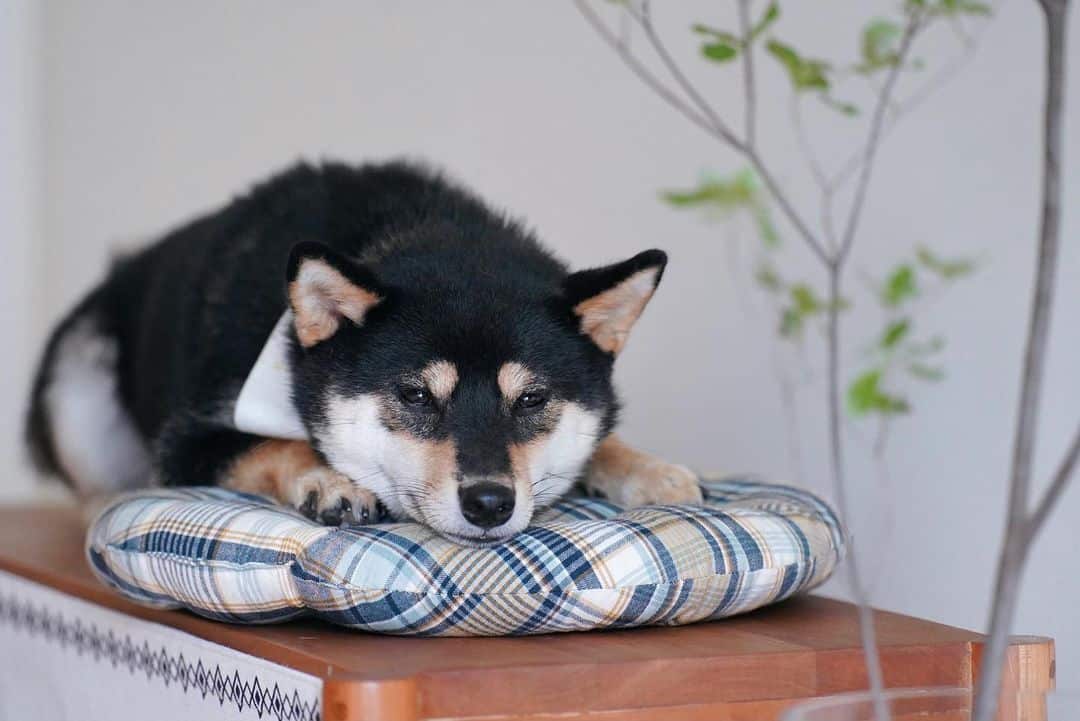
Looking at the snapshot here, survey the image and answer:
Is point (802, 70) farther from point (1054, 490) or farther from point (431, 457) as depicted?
point (431, 457)

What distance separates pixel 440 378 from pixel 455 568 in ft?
1.03

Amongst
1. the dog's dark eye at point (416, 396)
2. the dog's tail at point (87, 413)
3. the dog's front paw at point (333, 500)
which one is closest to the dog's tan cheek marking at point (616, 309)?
the dog's dark eye at point (416, 396)

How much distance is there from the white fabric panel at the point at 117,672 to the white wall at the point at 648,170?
2.40 ft

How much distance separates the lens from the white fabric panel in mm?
1423

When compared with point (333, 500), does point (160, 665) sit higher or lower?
lower

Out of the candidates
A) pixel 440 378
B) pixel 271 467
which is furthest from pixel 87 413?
pixel 440 378

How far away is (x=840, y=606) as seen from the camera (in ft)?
5.74

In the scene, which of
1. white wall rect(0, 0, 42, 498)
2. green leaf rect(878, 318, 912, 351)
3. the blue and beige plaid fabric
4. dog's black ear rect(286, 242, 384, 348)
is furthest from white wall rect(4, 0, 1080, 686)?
dog's black ear rect(286, 242, 384, 348)

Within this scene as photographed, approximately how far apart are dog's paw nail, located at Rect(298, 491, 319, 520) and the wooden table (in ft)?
0.64

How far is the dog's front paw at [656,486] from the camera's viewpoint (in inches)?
72.1

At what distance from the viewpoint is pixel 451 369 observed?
1.71 meters

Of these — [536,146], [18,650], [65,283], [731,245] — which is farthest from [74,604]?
[65,283]

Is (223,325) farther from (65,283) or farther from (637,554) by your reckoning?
(65,283)

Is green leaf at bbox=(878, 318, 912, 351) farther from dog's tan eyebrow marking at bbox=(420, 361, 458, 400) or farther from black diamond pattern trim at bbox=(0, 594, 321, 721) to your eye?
dog's tan eyebrow marking at bbox=(420, 361, 458, 400)
